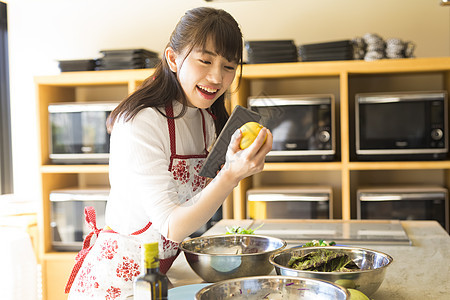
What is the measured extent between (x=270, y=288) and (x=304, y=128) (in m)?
2.18

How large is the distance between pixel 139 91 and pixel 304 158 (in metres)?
1.92

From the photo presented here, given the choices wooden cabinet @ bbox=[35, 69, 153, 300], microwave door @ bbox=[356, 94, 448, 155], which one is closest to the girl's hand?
microwave door @ bbox=[356, 94, 448, 155]

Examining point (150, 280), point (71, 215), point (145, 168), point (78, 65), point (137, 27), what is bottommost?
point (71, 215)

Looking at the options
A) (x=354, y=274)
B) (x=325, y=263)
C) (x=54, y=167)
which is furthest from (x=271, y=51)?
(x=354, y=274)

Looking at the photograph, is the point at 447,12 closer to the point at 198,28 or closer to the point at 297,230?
the point at 297,230

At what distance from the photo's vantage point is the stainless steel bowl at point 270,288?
0.94 m

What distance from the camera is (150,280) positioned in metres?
0.75

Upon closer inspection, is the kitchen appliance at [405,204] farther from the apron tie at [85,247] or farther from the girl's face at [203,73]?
the girl's face at [203,73]

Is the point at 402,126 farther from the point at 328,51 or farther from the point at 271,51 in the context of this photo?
the point at 271,51

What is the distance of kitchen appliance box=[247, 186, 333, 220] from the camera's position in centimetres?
309

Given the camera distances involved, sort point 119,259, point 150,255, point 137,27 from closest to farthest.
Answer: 1. point 150,255
2. point 119,259
3. point 137,27

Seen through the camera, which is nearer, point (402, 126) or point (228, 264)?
point (228, 264)

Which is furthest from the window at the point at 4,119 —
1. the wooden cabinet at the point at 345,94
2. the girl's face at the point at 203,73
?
the girl's face at the point at 203,73

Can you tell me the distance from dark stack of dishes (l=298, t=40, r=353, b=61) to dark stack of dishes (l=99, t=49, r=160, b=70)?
906 mm
